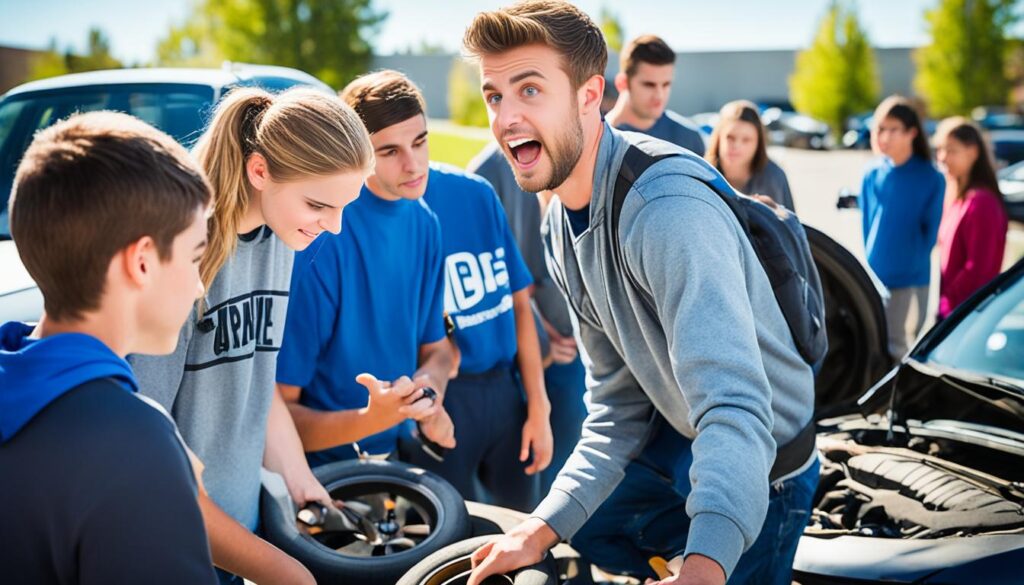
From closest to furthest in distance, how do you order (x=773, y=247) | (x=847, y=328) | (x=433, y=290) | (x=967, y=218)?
(x=773, y=247) < (x=433, y=290) < (x=847, y=328) < (x=967, y=218)

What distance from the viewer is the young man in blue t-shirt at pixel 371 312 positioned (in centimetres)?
273

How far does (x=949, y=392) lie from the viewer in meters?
2.90

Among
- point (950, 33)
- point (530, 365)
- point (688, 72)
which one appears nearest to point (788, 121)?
point (950, 33)

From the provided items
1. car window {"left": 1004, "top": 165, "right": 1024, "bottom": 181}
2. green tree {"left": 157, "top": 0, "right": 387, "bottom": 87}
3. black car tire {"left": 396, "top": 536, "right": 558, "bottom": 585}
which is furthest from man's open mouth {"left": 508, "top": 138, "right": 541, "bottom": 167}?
green tree {"left": 157, "top": 0, "right": 387, "bottom": 87}

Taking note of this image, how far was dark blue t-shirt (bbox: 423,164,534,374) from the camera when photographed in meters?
3.33

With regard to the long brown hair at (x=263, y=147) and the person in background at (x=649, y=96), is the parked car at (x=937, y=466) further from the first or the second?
the person in background at (x=649, y=96)

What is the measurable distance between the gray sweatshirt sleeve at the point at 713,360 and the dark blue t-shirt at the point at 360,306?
1.17 meters

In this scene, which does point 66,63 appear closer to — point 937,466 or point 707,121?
point 707,121

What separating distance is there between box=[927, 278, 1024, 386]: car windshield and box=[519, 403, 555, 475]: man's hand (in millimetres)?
1422

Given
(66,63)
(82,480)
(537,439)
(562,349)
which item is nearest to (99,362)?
(82,480)

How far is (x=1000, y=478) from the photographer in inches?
98.2

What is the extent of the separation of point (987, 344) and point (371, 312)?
2163 millimetres

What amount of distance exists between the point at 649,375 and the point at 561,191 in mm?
522

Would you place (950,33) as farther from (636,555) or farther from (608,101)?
(636,555)
